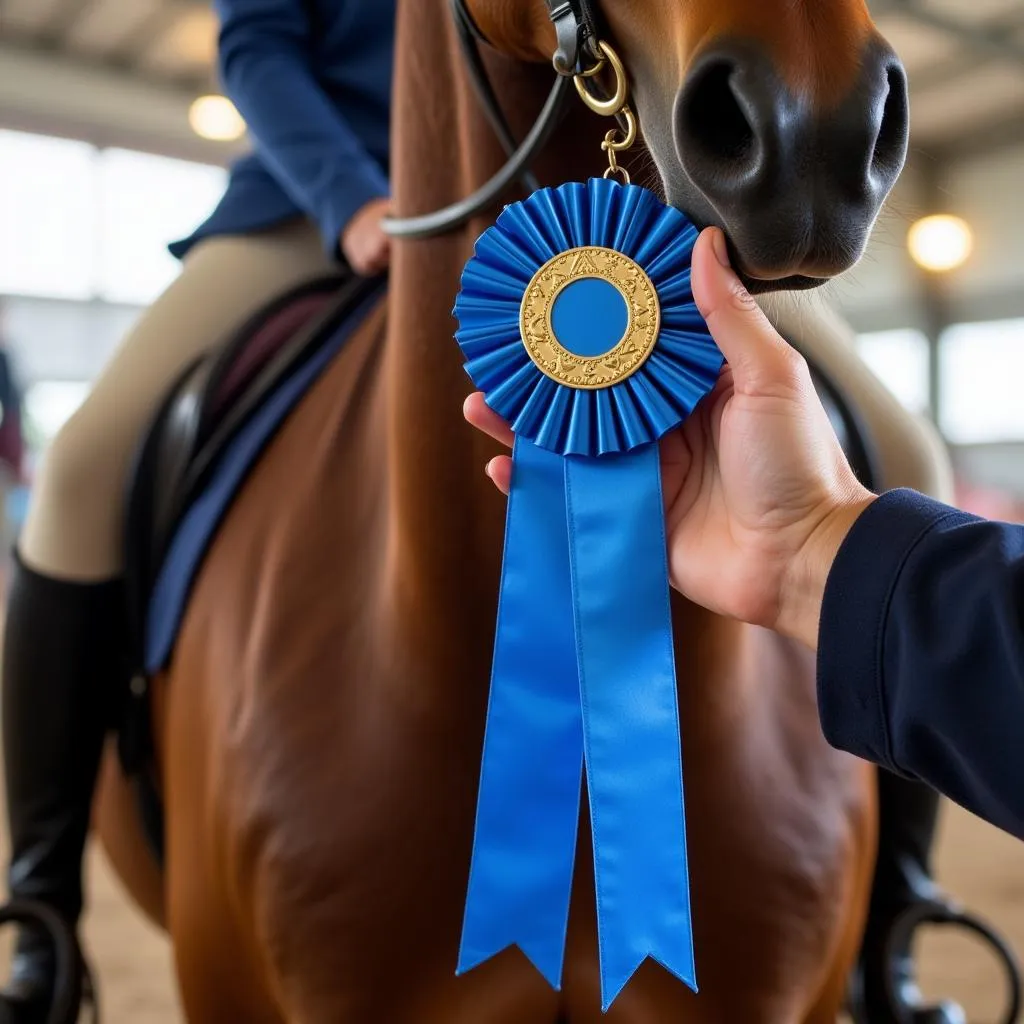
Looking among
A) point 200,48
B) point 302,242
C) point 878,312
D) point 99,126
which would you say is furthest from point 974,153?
point 302,242

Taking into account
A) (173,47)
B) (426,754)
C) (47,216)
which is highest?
(173,47)

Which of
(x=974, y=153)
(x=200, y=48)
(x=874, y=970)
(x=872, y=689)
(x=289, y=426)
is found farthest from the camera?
(x=974, y=153)

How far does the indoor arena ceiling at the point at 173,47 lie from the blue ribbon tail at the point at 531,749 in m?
6.33

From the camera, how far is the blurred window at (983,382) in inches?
362

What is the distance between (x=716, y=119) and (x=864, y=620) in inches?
9.8

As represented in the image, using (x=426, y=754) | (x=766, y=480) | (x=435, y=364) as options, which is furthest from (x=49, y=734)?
(x=766, y=480)

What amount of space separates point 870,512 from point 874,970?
79 centimetres

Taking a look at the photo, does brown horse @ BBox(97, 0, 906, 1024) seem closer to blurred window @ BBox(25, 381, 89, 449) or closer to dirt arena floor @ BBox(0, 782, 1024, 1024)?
dirt arena floor @ BBox(0, 782, 1024, 1024)

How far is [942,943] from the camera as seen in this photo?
2170 millimetres

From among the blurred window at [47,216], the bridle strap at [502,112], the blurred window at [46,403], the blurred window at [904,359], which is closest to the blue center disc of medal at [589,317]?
the bridle strap at [502,112]

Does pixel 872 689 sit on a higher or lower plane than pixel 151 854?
higher

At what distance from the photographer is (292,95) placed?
Answer: 1.16 m

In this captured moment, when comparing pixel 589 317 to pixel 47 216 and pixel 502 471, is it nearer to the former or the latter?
pixel 502 471

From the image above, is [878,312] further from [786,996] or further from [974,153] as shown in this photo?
[786,996]
